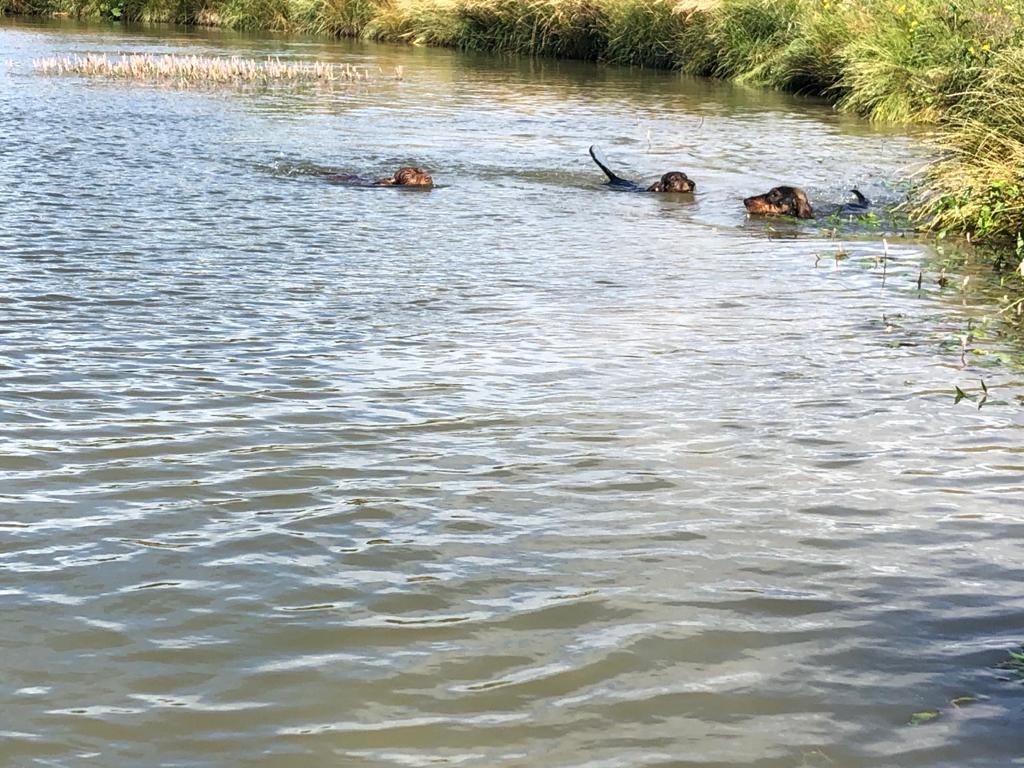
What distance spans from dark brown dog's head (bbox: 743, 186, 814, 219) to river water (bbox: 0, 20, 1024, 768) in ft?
4.32

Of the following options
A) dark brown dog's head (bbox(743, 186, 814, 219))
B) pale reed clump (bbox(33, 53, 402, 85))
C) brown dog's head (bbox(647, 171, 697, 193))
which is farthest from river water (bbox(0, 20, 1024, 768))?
pale reed clump (bbox(33, 53, 402, 85))

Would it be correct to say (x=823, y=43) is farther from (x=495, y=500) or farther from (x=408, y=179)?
(x=495, y=500)

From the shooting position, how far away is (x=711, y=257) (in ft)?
34.8

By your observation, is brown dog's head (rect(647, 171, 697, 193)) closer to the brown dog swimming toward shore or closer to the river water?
the brown dog swimming toward shore

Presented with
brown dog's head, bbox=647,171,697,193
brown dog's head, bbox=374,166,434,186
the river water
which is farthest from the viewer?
brown dog's head, bbox=647,171,697,193

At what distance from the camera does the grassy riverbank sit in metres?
11.6

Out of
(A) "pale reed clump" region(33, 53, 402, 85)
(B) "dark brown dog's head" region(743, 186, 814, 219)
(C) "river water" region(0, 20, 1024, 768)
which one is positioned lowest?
(C) "river water" region(0, 20, 1024, 768)

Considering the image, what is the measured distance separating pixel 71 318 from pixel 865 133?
15.0 m

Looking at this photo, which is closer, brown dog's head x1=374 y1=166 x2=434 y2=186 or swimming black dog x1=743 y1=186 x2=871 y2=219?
swimming black dog x1=743 y1=186 x2=871 y2=219

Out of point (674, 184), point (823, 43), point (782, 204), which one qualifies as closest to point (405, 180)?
point (674, 184)

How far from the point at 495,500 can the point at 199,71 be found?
23.6 metres

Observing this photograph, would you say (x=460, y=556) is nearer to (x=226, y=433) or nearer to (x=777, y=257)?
(x=226, y=433)

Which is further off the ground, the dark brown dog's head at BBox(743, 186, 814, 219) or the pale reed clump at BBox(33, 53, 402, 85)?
the pale reed clump at BBox(33, 53, 402, 85)

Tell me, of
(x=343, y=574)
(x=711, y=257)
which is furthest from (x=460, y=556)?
(x=711, y=257)
